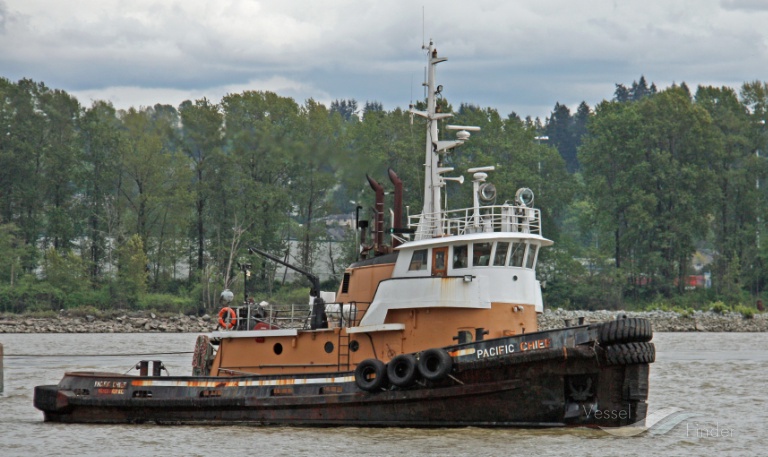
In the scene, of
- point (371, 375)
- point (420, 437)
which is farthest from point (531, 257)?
point (420, 437)

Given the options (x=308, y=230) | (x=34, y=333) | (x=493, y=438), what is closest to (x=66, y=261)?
(x=34, y=333)

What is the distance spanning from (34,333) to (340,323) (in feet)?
124

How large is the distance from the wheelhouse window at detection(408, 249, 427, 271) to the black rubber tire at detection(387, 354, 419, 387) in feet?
6.38

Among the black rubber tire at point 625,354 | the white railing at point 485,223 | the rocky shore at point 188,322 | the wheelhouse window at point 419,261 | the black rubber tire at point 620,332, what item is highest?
the white railing at point 485,223

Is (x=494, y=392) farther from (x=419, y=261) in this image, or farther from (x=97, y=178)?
(x=97, y=178)

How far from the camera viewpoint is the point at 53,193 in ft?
220

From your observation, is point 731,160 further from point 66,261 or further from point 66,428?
point 66,428

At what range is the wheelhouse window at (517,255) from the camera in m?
20.9

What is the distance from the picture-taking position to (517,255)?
2092 centimetres

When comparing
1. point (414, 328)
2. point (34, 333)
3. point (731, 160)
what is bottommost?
point (34, 333)

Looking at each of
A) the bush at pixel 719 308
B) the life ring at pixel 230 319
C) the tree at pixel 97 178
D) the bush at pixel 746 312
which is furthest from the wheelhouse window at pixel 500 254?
the tree at pixel 97 178

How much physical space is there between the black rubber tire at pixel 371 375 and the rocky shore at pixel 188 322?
3769cm

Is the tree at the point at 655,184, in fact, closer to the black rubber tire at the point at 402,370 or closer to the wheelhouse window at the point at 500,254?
the wheelhouse window at the point at 500,254

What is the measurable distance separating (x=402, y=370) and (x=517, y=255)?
3261 mm
